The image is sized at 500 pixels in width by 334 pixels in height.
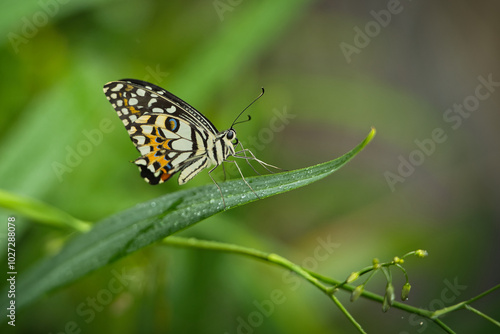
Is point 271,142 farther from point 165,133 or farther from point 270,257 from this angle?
point 270,257

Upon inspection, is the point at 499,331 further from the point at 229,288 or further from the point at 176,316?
the point at 176,316

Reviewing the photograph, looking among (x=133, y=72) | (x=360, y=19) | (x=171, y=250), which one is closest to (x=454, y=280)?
(x=171, y=250)

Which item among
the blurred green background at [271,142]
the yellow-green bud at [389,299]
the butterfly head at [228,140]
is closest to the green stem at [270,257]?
the yellow-green bud at [389,299]

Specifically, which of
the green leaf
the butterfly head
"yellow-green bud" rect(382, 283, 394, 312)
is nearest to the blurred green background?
the green leaf

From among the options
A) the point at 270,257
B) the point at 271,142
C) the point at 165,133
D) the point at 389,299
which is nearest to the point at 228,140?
the point at 165,133

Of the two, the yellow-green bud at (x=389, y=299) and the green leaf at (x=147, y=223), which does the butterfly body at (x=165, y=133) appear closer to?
the green leaf at (x=147, y=223)

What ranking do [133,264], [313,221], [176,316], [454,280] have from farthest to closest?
[313,221], [454,280], [133,264], [176,316]

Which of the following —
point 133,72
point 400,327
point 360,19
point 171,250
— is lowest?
point 400,327

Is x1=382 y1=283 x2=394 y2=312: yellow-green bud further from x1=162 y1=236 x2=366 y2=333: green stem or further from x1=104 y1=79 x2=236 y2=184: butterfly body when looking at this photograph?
x1=104 y1=79 x2=236 y2=184: butterfly body
